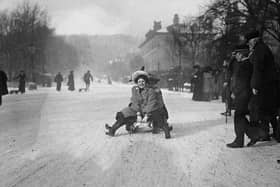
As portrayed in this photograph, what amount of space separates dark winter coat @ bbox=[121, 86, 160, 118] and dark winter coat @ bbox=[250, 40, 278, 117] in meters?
1.95

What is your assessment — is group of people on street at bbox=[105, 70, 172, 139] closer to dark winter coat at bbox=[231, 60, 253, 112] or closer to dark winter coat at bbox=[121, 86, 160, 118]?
dark winter coat at bbox=[121, 86, 160, 118]

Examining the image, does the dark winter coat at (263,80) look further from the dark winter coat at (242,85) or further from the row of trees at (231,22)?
the row of trees at (231,22)

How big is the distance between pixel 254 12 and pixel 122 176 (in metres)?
A: 17.2

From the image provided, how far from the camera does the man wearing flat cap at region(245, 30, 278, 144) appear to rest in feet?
15.0

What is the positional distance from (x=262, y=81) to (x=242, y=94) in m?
0.40

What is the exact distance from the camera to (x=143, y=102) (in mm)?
6184

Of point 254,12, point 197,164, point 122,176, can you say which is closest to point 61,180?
point 122,176

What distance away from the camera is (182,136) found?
6258 mm

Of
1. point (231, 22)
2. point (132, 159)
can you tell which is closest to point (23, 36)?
point (231, 22)

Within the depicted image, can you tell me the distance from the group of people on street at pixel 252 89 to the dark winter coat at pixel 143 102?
164 cm

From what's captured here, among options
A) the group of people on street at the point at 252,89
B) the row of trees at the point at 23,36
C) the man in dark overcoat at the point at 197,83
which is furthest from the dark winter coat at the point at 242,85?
the man in dark overcoat at the point at 197,83

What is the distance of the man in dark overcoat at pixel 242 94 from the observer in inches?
192

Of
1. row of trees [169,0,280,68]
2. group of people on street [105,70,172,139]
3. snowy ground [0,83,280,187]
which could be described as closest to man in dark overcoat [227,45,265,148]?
snowy ground [0,83,280,187]

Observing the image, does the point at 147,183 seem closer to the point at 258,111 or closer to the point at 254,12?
the point at 258,111
